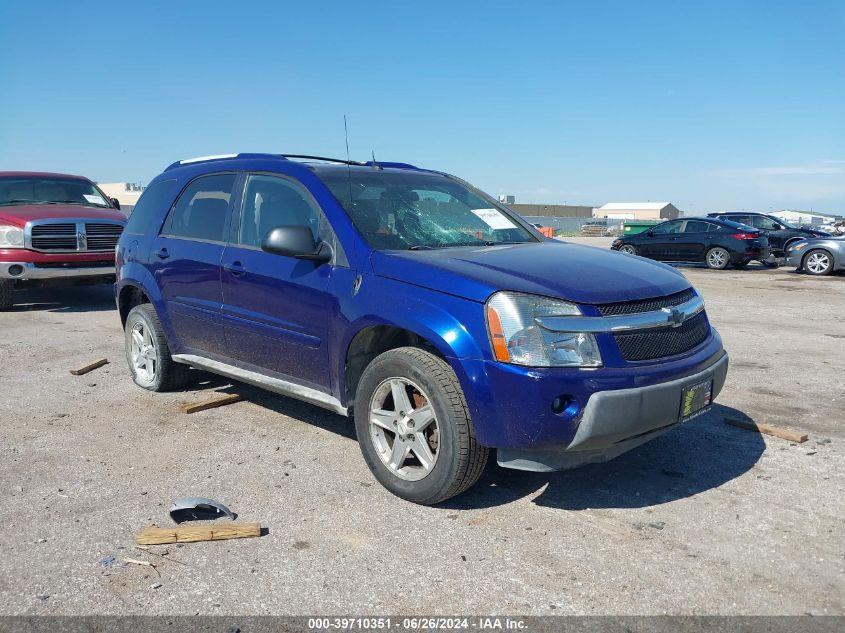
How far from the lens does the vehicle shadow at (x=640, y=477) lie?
383 cm

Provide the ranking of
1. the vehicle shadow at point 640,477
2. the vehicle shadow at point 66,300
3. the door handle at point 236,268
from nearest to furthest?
the vehicle shadow at point 640,477 < the door handle at point 236,268 < the vehicle shadow at point 66,300

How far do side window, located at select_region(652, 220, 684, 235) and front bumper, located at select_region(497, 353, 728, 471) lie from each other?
694 inches

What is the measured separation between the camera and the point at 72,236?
1054 centimetres

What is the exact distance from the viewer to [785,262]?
18500 millimetres

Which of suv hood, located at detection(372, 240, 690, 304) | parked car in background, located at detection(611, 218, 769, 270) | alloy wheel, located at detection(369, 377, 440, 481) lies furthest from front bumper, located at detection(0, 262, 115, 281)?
parked car in background, located at detection(611, 218, 769, 270)

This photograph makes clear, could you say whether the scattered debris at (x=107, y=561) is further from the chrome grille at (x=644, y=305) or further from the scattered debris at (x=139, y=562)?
the chrome grille at (x=644, y=305)

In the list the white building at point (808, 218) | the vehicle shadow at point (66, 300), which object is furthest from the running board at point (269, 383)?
the white building at point (808, 218)

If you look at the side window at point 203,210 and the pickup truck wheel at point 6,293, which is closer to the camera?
the side window at point 203,210

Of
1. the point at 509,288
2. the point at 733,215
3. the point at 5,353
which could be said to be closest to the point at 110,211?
the point at 5,353

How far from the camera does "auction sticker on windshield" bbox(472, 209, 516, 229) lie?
490 cm

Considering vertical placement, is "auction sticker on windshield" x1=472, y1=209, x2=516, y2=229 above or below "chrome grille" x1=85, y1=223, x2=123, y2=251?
above

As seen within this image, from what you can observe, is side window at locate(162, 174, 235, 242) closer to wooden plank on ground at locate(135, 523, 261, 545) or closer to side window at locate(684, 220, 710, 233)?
wooden plank on ground at locate(135, 523, 261, 545)

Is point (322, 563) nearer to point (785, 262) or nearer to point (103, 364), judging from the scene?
Answer: point (103, 364)

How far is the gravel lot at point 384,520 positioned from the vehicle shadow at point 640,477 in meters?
0.02
